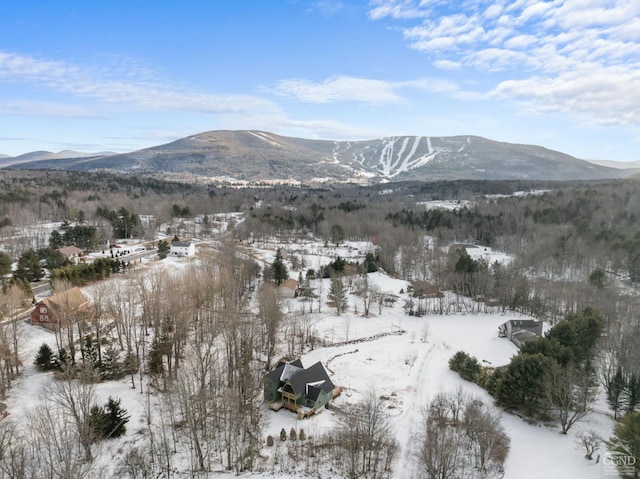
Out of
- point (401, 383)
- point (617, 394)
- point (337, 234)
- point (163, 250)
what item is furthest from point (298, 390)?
point (337, 234)

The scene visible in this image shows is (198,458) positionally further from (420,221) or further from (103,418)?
(420,221)

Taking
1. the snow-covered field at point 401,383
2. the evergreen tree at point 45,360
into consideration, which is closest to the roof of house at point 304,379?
the snow-covered field at point 401,383

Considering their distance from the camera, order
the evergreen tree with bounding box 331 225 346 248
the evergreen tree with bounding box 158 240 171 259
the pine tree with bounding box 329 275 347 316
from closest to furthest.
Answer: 1. the pine tree with bounding box 329 275 347 316
2. the evergreen tree with bounding box 158 240 171 259
3. the evergreen tree with bounding box 331 225 346 248

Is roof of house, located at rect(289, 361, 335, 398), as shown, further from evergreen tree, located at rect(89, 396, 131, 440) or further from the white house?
the white house

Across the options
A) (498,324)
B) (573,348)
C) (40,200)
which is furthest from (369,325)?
(40,200)

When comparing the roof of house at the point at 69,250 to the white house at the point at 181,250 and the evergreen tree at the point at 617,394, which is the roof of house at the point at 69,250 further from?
the evergreen tree at the point at 617,394

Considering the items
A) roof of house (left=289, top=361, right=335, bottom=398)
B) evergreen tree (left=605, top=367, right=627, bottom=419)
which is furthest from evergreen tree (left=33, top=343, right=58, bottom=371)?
evergreen tree (left=605, top=367, right=627, bottom=419)
